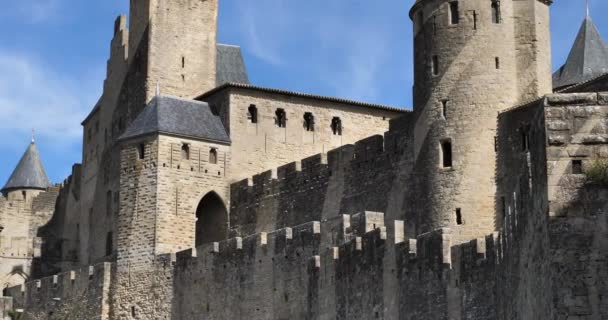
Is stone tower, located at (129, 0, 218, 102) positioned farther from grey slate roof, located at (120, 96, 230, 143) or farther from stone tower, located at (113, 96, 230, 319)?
stone tower, located at (113, 96, 230, 319)

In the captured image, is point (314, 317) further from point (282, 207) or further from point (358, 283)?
point (282, 207)

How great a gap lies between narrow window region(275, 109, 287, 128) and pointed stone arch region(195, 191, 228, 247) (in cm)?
329

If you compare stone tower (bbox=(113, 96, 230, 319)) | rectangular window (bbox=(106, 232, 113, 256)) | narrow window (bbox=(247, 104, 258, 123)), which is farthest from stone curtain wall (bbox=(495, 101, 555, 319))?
rectangular window (bbox=(106, 232, 113, 256))

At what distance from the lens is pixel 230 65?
46.9 m

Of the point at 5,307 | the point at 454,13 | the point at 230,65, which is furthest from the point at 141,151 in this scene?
the point at 454,13

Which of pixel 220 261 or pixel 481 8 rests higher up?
pixel 481 8

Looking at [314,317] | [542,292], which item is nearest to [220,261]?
[314,317]

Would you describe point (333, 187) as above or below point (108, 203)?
below

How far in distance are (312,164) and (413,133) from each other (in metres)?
5.00

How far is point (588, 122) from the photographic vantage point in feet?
41.9

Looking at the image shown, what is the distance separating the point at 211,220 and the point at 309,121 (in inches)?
182

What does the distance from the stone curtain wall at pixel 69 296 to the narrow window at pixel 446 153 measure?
12.2 meters

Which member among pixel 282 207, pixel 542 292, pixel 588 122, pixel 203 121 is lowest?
pixel 542 292

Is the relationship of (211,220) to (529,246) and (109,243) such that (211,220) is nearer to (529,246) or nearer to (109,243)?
(109,243)
